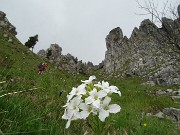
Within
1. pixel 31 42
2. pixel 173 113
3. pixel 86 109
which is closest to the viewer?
pixel 86 109

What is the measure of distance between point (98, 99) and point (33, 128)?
1320 mm

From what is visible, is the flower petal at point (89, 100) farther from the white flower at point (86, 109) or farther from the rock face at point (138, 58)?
the rock face at point (138, 58)

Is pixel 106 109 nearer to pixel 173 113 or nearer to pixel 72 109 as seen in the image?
pixel 72 109

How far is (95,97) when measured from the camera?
327 centimetres

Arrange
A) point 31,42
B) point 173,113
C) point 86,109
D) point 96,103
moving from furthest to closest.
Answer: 1. point 31,42
2. point 173,113
3. point 86,109
4. point 96,103

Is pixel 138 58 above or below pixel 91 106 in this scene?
above

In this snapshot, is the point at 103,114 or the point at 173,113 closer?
the point at 103,114

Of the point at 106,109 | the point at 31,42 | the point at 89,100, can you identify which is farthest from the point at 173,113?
the point at 31,42

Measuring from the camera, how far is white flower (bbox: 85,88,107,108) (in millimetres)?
3152

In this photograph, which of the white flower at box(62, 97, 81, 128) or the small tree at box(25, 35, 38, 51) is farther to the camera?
the small tree at box(25, 35, 38, 51)

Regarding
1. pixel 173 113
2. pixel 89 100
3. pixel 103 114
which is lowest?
pixel 103 114

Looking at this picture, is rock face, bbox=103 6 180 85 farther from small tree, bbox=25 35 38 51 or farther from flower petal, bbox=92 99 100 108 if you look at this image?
flower petal, bbox=92 99 100 108

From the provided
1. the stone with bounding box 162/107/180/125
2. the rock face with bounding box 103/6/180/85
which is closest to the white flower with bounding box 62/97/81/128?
the stone with bounding box 162/107/180/125

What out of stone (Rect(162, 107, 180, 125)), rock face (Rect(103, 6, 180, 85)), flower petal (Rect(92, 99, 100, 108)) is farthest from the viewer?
rock face (Rect(103, 6, 180, 85))
